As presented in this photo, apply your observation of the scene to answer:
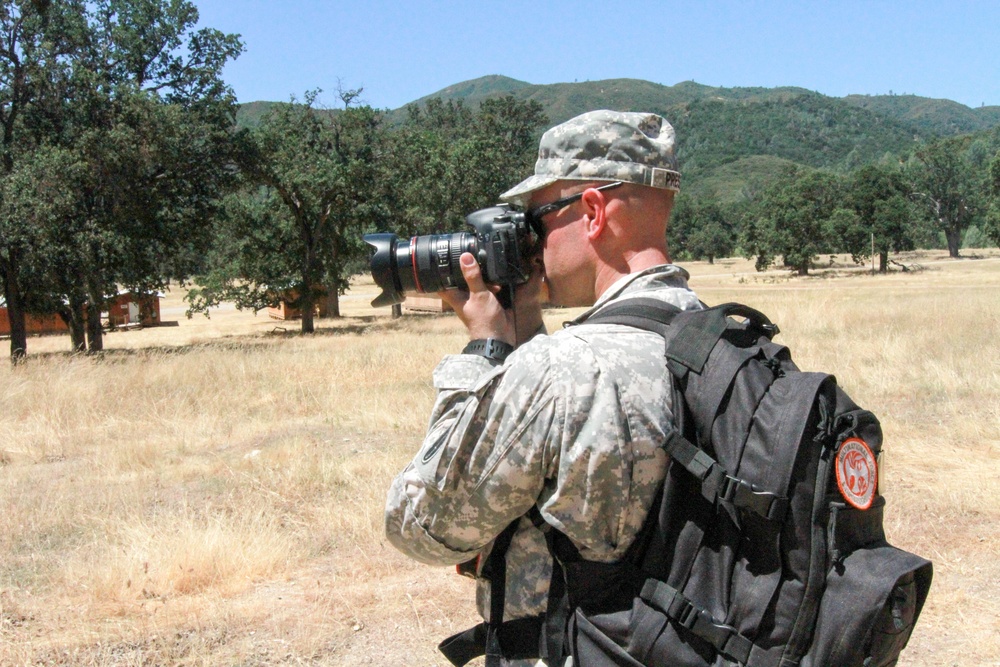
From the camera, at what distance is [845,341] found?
1210 cm

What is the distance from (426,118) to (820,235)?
34586mm

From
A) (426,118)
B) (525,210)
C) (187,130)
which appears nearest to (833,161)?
(426,118)

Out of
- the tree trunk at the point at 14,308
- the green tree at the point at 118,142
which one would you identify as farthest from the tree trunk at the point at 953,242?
the tree trunk at the point at 14,308

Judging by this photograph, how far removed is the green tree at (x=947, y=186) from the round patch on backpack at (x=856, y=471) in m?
76.8

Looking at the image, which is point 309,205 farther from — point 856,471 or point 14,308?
point 856,471

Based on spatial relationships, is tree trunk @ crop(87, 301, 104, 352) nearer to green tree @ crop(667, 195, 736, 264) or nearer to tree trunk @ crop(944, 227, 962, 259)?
green tree @ crop(667, 195, 736, 264)

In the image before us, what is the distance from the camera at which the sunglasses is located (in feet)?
5.80

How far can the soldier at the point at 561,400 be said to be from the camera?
5.12ft

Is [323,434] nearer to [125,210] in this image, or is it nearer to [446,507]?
[446,507]

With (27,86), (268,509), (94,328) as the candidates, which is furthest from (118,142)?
(268,509)

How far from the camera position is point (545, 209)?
1.85 metres

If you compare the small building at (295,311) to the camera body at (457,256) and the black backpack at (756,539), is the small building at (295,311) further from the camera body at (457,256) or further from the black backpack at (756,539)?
the black backpack at (756,539)

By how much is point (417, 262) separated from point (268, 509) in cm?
345

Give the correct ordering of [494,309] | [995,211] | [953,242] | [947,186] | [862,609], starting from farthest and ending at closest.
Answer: [947,186] → [953,242] → [995,211] → [494,309] → [862,609]
